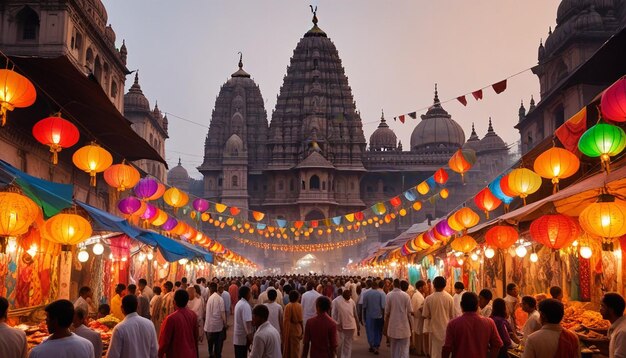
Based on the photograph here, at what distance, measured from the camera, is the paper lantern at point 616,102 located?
26.2 ft

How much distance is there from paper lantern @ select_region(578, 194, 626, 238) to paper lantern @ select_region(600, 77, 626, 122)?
52.9 inches

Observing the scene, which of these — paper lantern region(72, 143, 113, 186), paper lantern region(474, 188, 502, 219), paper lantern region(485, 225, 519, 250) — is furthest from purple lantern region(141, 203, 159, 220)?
paper lantern region(485, 225, 519, 250)

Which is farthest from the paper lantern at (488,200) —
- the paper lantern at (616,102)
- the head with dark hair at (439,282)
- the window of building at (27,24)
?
the window of building at (27,24)

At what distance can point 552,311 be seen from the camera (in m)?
4.77

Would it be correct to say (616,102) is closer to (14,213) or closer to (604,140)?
(604,140)

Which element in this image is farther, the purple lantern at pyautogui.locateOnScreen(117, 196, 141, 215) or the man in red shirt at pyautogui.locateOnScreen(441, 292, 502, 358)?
the purple lantern at pyautogui.locateOnScreen(117, 196, 141, 215)

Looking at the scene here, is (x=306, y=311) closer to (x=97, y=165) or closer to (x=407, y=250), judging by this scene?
(x=97, y=165)

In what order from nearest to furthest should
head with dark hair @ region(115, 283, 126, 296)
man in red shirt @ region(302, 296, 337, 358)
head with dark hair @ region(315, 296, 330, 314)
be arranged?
man in red shirt @ region(302, 296, 337, 358)
head with dark hair @ region(315, 296, 330, 314)
head with dark hair @ region(115, 283, 126, 296)

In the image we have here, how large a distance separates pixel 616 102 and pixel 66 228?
311 inches

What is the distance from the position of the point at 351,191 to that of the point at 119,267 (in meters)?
47.5

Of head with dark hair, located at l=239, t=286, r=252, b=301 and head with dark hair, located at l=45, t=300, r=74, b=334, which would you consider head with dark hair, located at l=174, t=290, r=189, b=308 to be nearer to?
head with dark hair, located at l=239, t=286, r=252, b=301

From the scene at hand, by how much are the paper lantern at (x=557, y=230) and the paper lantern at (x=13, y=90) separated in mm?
7462

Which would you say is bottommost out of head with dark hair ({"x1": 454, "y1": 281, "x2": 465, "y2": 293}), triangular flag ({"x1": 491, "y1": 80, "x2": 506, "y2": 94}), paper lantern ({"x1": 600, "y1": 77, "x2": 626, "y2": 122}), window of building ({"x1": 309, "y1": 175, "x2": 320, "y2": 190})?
head with dark hair ({"x1": 454, "y1": 281, "x2": 465, "y2": 293})

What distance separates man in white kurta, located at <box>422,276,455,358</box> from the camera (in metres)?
9.04
